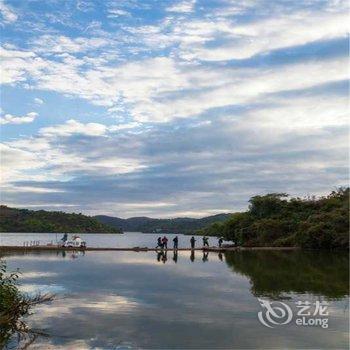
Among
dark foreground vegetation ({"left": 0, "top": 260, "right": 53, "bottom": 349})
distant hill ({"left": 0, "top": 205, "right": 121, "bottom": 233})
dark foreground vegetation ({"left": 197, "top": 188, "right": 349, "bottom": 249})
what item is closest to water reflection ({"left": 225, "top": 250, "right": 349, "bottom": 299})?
dark foreground vegetation ({"left": 0, "top": 260, "right": 53, "bottom": 349})

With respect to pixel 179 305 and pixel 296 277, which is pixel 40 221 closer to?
pixel 296 277

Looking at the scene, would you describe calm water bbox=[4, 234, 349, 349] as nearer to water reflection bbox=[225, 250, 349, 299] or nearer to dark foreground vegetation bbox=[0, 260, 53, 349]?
water reflection bbox=[225, 250, 349, 299]

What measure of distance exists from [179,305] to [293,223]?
50.0 metres

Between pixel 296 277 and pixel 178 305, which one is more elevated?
pixel 296 277

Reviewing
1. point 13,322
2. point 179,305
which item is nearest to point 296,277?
point 179,305

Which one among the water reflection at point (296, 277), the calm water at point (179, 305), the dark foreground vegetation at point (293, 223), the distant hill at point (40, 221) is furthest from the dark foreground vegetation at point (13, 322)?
the distant hill at point (40, 221)

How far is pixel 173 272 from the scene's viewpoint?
106 feet

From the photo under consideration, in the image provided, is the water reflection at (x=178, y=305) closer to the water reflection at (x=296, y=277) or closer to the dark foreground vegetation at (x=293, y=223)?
the water reflection at (x=296, y=277)

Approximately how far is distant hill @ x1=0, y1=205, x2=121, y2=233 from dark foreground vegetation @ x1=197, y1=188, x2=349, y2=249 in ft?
338

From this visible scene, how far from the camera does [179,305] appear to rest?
20062 millimetres

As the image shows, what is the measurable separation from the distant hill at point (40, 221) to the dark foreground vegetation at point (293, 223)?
102955mm

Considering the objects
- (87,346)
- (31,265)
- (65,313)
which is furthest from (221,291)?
(31,265)

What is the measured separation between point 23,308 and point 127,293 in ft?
20.5

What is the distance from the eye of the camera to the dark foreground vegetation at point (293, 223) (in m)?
57.9
